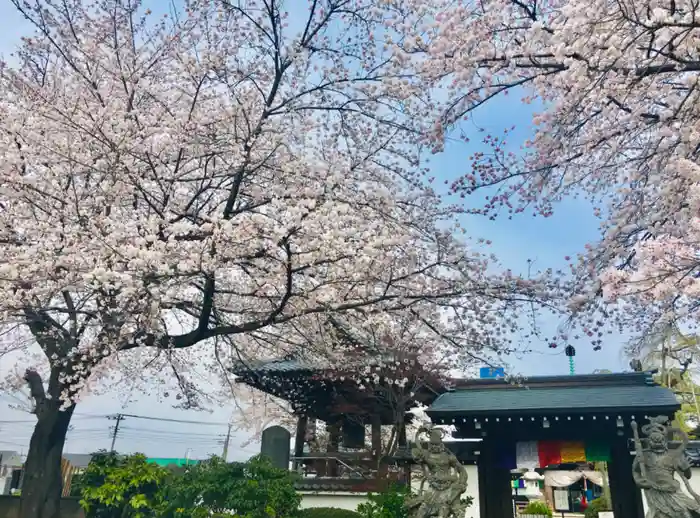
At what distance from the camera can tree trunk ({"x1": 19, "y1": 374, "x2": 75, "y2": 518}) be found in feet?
23.4

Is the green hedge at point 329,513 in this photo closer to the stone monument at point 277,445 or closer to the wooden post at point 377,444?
the stone monument at point 277,445

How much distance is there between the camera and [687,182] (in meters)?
4.69

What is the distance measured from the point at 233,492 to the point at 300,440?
244 inches

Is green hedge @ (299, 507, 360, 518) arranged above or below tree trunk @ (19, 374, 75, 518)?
below

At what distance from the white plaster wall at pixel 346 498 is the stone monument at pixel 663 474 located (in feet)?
13.9

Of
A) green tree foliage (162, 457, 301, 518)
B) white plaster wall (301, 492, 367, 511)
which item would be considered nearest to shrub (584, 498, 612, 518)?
white plaster wall (301, 492, 367, 511)

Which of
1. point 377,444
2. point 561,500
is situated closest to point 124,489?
point 377,444

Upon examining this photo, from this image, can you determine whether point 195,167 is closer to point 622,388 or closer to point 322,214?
point 322,214

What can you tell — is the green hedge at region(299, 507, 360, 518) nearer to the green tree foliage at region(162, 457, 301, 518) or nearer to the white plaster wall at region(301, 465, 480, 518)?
the green tree foliage at region(162, 457, 301, 518)

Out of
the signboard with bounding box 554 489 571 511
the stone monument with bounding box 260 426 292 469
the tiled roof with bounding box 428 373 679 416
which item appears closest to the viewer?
the stone monument with bounding box 260 426 292 469

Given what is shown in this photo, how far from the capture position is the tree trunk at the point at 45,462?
7133 mm

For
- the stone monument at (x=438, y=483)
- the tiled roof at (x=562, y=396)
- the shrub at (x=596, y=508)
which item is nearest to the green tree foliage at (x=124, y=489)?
the stone monument at (x=438, y=483)

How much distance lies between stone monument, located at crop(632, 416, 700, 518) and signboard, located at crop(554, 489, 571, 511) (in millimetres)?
23884

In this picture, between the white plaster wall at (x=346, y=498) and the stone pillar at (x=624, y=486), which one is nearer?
the stone pillar at (x=624, y=486)
